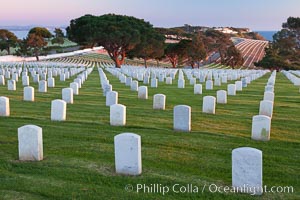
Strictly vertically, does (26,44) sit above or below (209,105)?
above

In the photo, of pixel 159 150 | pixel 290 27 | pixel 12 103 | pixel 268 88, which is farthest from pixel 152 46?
pixel 159 150

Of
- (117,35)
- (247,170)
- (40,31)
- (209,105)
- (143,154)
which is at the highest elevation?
(40,31)

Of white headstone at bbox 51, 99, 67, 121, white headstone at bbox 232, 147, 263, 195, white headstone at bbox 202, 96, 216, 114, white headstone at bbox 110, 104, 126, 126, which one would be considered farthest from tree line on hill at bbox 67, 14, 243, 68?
white headstone at bbox 232, 147, 263, 195

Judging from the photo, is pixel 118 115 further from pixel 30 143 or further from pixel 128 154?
pixel 128 154

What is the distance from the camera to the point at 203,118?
1202 centimetres

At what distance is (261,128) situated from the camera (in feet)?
30.3

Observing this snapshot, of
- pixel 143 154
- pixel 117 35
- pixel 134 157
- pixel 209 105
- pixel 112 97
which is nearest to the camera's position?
pixel 134 157

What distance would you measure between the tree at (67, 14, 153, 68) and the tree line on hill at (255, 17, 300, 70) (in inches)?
936

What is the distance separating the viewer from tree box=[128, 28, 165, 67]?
5359cm

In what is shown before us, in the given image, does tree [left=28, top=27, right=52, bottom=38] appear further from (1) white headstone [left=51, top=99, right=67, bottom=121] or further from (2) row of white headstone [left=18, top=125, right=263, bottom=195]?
(2) row of white headstone [left=18, top=125, right=263, bottom=195]

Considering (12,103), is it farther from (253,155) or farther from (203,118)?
(253,155)

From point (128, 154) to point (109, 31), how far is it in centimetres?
4332

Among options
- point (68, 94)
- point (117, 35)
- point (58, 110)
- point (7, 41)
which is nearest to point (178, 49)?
point (117, 35)

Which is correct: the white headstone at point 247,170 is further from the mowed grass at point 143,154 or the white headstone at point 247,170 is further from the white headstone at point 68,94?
the white headstone at point 68,94
